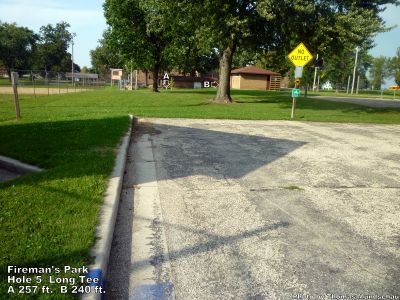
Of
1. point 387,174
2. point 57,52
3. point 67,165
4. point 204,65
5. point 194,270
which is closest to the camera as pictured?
point 194,270

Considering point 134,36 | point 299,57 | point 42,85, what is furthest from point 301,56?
point 42,85

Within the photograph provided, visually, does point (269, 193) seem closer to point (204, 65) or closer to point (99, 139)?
point (99, 139)

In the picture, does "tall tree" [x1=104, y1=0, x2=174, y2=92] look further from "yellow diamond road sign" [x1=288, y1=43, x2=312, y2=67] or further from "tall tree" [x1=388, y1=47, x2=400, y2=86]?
"tall tree" [x1=388, y1=47, x2=400, y2=86]

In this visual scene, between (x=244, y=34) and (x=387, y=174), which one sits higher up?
(x=244, y=34)

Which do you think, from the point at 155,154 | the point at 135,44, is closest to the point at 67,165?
the point at 155,154

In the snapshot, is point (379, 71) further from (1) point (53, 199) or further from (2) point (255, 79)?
(1) point (53, 199)

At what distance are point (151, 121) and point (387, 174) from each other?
8578 mm

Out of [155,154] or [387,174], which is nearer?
[387,174]

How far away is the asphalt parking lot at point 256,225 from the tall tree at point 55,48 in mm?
104260

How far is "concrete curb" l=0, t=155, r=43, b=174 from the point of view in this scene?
5930 millimetres

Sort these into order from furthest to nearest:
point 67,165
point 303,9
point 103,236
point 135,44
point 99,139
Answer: point 135,44 < point 303,9 < point 99,139 < point 67,165 < point 103,236

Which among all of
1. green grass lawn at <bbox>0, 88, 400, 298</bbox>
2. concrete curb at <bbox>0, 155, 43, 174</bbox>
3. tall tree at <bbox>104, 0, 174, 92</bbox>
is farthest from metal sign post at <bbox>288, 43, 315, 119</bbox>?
tall tree at <bbox>104, 0, 174, 92</bbox>

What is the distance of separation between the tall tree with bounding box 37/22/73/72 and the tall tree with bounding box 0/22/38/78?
7.35 metres

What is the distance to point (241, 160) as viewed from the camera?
7.44m
